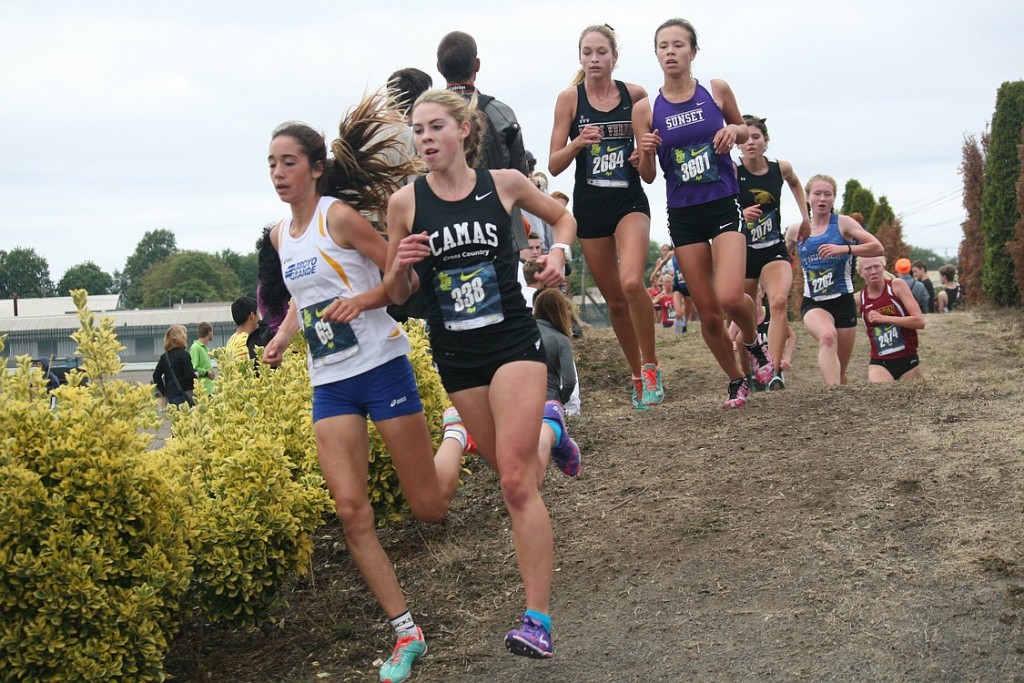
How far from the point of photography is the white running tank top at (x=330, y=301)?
201 inches

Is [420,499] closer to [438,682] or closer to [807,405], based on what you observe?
[438,682]

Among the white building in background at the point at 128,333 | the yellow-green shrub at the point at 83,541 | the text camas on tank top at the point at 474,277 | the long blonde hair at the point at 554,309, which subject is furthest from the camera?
the white building in background at the point at 128,333

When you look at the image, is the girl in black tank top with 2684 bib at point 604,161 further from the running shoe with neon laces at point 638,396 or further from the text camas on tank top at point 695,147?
the running shoe with neon laces at point 638,396

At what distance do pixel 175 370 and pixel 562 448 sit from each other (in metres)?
9.67

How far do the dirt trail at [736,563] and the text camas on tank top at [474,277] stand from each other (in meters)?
1.43

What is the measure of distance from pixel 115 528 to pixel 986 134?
22.3 meters

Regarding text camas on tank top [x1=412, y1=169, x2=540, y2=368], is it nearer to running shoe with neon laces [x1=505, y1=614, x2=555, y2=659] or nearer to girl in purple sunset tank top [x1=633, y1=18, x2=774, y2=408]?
running shoe with neon laces [x1=505, y1=614, x2=555, y2=659]

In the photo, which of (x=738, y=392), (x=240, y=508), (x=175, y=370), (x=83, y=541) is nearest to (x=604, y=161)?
(x=738, y=392)

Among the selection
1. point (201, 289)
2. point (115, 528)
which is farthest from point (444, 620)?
point (201, 289)

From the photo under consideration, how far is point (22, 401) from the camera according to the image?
4.95m

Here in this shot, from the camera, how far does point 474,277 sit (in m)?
4.87

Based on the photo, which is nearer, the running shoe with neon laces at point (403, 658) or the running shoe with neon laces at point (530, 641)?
the running shoe with neon laces at point (530, 641)

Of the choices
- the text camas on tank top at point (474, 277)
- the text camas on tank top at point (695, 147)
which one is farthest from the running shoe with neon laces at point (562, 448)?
the text camas on tank top at point (695, 147)

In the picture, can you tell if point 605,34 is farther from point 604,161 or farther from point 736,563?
point 736,563
